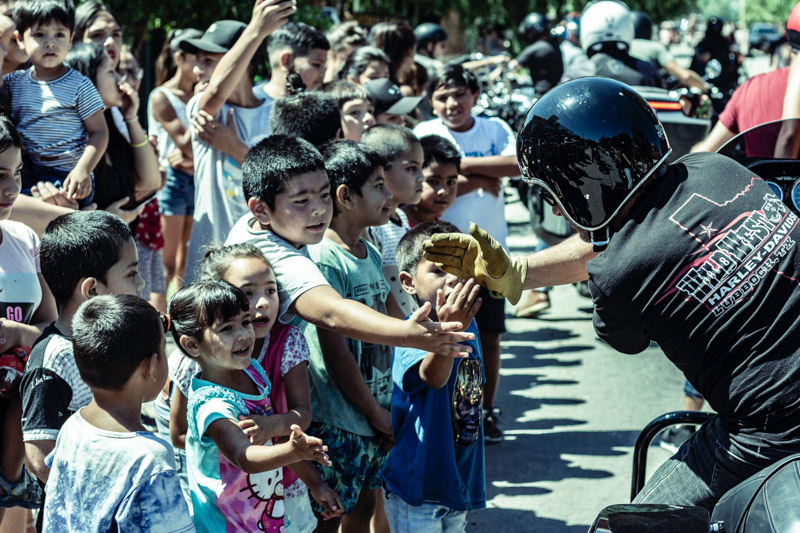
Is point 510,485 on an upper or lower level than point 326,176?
lower

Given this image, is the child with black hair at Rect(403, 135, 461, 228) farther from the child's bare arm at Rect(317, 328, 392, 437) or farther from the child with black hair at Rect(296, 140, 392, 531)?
the child's bare arm at Rect(317, 328, 392, 437)

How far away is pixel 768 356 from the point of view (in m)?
2.49

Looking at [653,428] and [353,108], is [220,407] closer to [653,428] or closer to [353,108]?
[653,428]

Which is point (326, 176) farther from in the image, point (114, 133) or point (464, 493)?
point (114, 133)

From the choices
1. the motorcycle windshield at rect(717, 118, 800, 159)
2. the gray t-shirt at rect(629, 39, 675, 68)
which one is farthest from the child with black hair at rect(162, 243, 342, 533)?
the gray t-shirt at rect(629, 39, 675, 68)

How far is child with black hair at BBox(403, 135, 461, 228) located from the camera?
4.85 m

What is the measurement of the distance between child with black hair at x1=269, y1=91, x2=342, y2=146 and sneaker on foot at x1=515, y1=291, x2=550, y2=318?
4.15 meters

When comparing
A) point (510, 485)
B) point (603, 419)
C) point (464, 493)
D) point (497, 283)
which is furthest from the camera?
point (603, 419)

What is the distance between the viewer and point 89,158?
4.43m

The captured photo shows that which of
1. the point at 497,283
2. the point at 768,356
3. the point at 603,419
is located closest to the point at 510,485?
the point at 603,419

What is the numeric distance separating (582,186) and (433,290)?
0.90 meters

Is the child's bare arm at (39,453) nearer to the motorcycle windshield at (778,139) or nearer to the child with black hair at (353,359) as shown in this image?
the child with black hair at (353,359)

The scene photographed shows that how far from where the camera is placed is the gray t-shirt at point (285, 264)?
10.3ft

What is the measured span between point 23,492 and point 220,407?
0.84 meters
